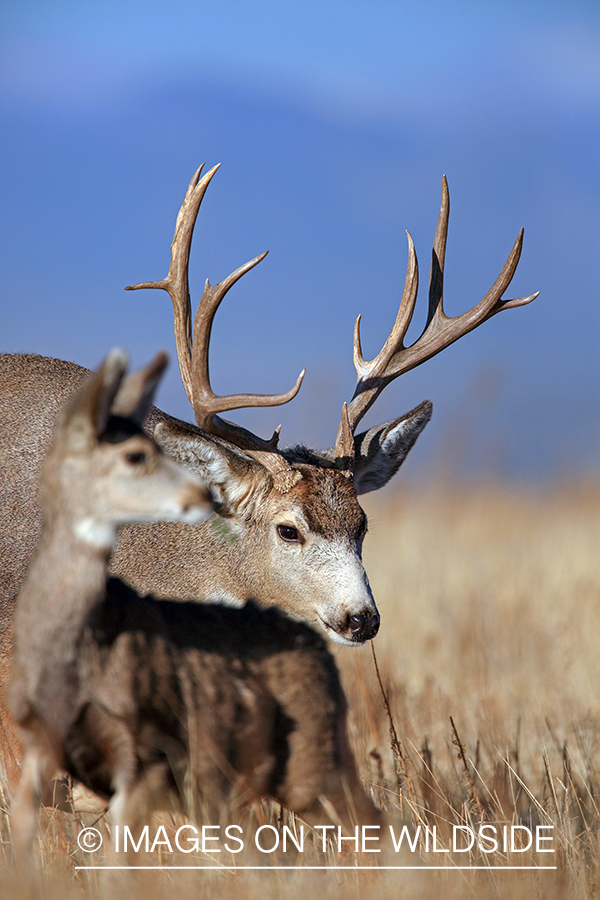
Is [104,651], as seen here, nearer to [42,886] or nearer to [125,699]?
[125,699]

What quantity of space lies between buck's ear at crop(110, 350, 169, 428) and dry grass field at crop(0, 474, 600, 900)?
1.35m

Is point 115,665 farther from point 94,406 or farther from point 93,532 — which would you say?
point 94,406

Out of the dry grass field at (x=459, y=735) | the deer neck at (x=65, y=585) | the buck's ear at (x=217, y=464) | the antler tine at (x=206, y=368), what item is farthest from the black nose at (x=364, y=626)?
the deer neck at (x=65, y=585)

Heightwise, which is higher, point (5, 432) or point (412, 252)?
point (412, 252)

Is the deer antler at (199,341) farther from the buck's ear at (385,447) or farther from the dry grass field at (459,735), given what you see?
the dry grass field at (459,735)

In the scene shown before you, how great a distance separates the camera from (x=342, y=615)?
14.8 ft

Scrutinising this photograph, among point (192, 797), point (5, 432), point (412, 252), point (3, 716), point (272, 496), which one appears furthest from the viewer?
point (5, 432)

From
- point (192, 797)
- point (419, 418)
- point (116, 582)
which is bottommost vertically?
point (192, 797)

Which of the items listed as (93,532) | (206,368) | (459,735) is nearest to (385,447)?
(206,368)

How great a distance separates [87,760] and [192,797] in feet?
1.13

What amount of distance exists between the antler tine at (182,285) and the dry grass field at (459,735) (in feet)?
6.07

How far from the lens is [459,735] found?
20.1 feet

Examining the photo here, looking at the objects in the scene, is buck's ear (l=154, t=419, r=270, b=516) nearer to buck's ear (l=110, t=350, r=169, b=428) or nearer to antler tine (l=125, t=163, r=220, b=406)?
antler tine (l=125, t=163, r=220, b=406)

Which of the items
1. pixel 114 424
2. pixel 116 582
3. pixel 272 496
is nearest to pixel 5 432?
pixel 272 496
